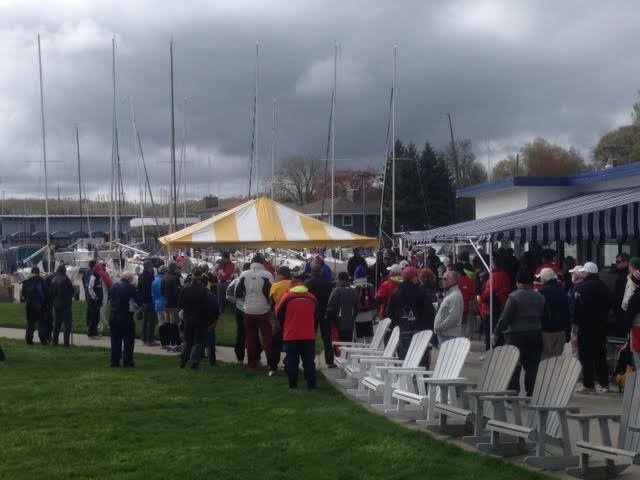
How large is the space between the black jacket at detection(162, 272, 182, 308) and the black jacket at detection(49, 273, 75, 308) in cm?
230

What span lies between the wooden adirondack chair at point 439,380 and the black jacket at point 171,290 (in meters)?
7.87

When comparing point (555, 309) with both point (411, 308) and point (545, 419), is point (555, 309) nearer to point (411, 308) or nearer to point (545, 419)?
point (411, 308)

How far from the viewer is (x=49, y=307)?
62.2ft

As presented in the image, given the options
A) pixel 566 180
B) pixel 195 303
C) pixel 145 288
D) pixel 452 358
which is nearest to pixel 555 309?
pixel 452 358

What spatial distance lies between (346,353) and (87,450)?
5.83 meters

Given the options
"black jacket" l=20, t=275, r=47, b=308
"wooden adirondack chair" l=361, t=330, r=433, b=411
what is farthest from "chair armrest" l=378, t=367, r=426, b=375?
"black jacket" l=20, t=275, r=47, b=308

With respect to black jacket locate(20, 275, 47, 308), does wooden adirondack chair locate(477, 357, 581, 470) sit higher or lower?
lower

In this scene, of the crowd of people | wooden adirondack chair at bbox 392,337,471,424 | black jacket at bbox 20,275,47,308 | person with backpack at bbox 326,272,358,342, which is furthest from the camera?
black jacket at bbox 20,275,47,308

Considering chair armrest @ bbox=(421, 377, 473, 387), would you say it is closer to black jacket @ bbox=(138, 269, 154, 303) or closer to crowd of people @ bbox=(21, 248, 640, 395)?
crowd of people @ bbox=(21, 248, 640, 395)

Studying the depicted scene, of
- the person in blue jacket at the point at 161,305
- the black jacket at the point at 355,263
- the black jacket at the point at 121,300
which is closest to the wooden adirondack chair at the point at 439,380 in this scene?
the black jacket at the point at 121,300

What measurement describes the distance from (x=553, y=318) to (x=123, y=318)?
743 centimetres

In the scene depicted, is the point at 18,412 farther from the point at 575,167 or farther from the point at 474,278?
the point at 575,167

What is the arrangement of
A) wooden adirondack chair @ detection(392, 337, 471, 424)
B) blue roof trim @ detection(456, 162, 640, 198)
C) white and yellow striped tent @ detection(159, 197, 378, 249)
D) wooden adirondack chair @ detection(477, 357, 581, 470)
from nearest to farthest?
1. wooden adirondack chair @ detection(477, 357, 581, 470)
2. wooden adirondack chair @ detection(392, 337, 471, 424)
3. blue roof trim @ detection(456, 162, 640, 198)
4. white and yellow striped tent @ detection(159, 197, 378, 249)

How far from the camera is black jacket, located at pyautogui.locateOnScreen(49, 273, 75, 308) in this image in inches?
731
